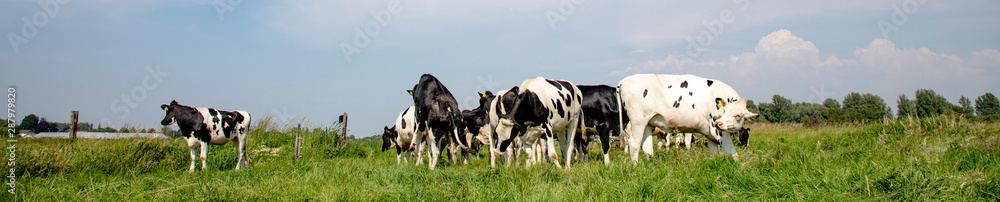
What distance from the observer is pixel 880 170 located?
559 cm

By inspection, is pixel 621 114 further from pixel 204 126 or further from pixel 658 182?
pixel 204 126

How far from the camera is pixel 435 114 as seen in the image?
9742 millimetres

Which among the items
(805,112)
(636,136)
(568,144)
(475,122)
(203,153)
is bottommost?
(203,153)

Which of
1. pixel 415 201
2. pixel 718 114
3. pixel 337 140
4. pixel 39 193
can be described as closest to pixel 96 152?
pixel 39 193

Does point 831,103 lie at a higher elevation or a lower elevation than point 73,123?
higher

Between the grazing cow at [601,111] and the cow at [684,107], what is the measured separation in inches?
39.8

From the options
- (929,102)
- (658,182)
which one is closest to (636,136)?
(658,182)

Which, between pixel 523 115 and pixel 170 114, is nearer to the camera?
pixel 523 115

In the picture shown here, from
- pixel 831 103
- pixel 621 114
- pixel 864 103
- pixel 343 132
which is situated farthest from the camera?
pixel 831 103

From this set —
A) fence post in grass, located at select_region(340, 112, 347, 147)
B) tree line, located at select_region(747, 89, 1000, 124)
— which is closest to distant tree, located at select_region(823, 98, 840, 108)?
tree line, located at select_region(747, 89, 1000, 124)

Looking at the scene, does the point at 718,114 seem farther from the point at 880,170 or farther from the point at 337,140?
the point at 337,140

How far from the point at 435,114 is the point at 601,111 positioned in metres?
2.82

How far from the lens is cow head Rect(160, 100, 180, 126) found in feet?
37.1

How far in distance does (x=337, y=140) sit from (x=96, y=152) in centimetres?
671
